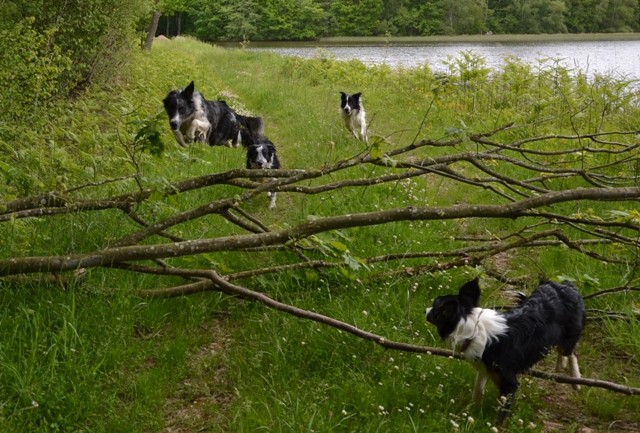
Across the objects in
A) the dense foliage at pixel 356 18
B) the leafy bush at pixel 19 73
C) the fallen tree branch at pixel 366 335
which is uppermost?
the dense foliage at pixel 356 18

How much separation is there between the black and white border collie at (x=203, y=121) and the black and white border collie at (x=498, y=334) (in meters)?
7.27

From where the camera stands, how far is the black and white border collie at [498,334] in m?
3.37

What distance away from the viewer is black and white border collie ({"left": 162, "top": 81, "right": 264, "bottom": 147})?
388 inches

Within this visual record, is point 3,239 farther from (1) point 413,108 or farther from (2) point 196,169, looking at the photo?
(1) point 413,108

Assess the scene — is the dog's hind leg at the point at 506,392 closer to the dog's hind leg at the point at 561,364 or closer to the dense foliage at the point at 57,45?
the dog's hind leg at the point at 561,364

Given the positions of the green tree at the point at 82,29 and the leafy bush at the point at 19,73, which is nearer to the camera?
the leafy bush at the point at 19,73

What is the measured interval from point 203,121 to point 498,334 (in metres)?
7.96

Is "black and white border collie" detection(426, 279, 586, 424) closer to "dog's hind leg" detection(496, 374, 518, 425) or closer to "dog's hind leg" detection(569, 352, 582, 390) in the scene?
"dog's hind leg" detection(496, 374, 518, 425)

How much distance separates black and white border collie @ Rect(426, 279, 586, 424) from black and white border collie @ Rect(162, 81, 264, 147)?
727cm

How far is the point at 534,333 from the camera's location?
3.53m

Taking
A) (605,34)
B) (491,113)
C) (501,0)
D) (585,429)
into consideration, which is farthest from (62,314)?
(501,0)

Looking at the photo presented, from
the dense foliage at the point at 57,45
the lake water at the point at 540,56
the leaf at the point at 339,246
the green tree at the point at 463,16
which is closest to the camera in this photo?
the leaf at the point at 339,246

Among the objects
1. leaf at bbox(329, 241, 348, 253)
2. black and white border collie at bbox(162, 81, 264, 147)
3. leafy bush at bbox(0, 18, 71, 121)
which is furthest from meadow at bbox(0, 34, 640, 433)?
black and white border collie at bbox(162, 81, 264, 147)

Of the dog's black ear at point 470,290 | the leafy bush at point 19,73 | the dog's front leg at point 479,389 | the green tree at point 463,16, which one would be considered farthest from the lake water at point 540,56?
the green tree at point 463,16
